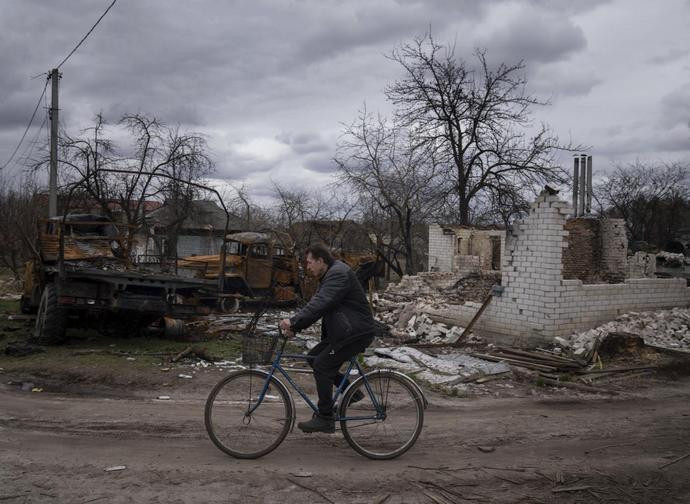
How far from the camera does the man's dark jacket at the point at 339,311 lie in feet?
15.3

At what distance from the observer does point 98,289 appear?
30.8 ft

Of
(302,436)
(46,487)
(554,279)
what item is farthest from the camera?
(554,279)

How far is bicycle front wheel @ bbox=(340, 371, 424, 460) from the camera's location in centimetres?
488

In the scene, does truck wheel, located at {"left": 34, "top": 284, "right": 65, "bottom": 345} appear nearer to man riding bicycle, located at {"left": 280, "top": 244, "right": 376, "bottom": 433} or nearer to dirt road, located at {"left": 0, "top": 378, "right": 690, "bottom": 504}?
dirt road, located at {"left": 0, "top": 378, "right": 690, "bottom": 504}

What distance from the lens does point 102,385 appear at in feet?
24.9

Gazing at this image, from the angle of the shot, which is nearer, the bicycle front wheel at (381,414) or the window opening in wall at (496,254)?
the bicycle front wheel at (381,414)

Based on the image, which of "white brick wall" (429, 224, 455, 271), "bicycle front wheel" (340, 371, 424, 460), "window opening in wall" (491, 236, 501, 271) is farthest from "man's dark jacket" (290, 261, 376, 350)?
"window opening in wall" (491, 236, 501, 271)

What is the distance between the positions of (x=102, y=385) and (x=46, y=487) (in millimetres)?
3625

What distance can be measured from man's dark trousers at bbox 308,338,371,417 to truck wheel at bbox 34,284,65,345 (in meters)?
6.18

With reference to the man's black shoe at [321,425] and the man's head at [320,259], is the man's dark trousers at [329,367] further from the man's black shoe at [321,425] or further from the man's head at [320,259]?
the man's head at [320,259]

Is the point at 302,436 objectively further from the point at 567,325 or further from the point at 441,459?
the point at 567,325

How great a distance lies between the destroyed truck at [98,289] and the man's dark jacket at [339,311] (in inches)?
216

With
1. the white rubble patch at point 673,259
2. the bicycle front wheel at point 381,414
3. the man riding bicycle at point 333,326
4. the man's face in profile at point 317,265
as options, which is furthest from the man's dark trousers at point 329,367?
the white rubble patch at point 673,259

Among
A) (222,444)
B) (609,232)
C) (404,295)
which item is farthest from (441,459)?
(609,232)
